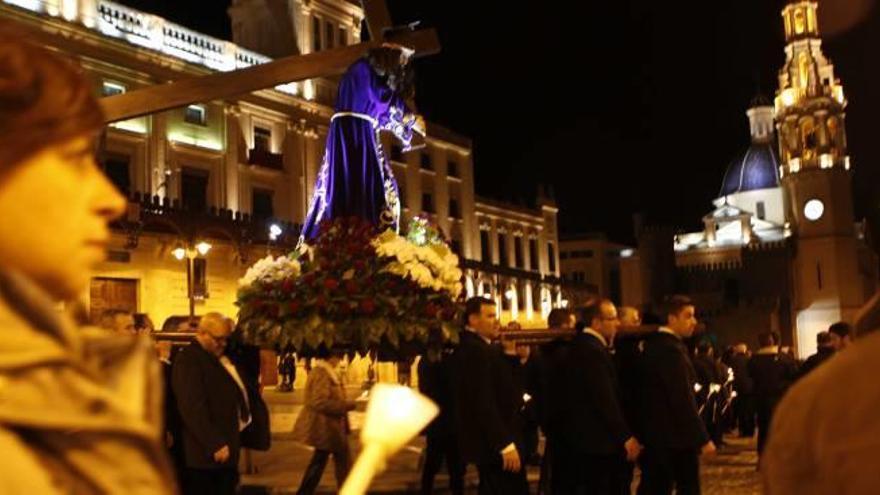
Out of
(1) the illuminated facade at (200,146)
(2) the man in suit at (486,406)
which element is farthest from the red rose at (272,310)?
(1) the illuminated facade at (200,146)

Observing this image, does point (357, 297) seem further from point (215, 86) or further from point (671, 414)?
point (671, 414)

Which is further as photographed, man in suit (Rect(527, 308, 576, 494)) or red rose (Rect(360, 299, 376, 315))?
man in suit (Rect(527, 308, 576, 494))

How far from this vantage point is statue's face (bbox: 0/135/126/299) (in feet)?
3.67

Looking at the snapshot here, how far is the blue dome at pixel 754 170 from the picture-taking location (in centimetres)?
8356

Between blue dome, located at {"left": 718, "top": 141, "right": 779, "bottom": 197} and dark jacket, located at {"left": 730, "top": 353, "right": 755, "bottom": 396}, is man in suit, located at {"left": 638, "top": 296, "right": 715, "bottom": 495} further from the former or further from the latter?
blue dome, located at {"left": 718, "top": 141, "right": 779, "bottom": 197}

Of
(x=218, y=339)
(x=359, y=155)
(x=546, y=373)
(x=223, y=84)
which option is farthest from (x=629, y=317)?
(x=223, y=84)

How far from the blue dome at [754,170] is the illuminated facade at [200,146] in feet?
159

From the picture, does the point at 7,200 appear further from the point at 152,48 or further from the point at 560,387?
the point at 152,48

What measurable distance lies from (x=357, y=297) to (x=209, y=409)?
1382mm

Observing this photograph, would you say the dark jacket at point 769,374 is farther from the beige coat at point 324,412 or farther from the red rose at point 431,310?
the red rose at point 431,310

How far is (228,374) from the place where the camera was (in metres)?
7.27

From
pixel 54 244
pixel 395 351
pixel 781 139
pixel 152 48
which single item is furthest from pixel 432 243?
pixel 781 139

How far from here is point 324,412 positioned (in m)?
8.53

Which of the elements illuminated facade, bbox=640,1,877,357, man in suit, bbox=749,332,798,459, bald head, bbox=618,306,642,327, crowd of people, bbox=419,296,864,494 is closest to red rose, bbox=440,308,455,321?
crowd of people, bbox=419,296,864,494
